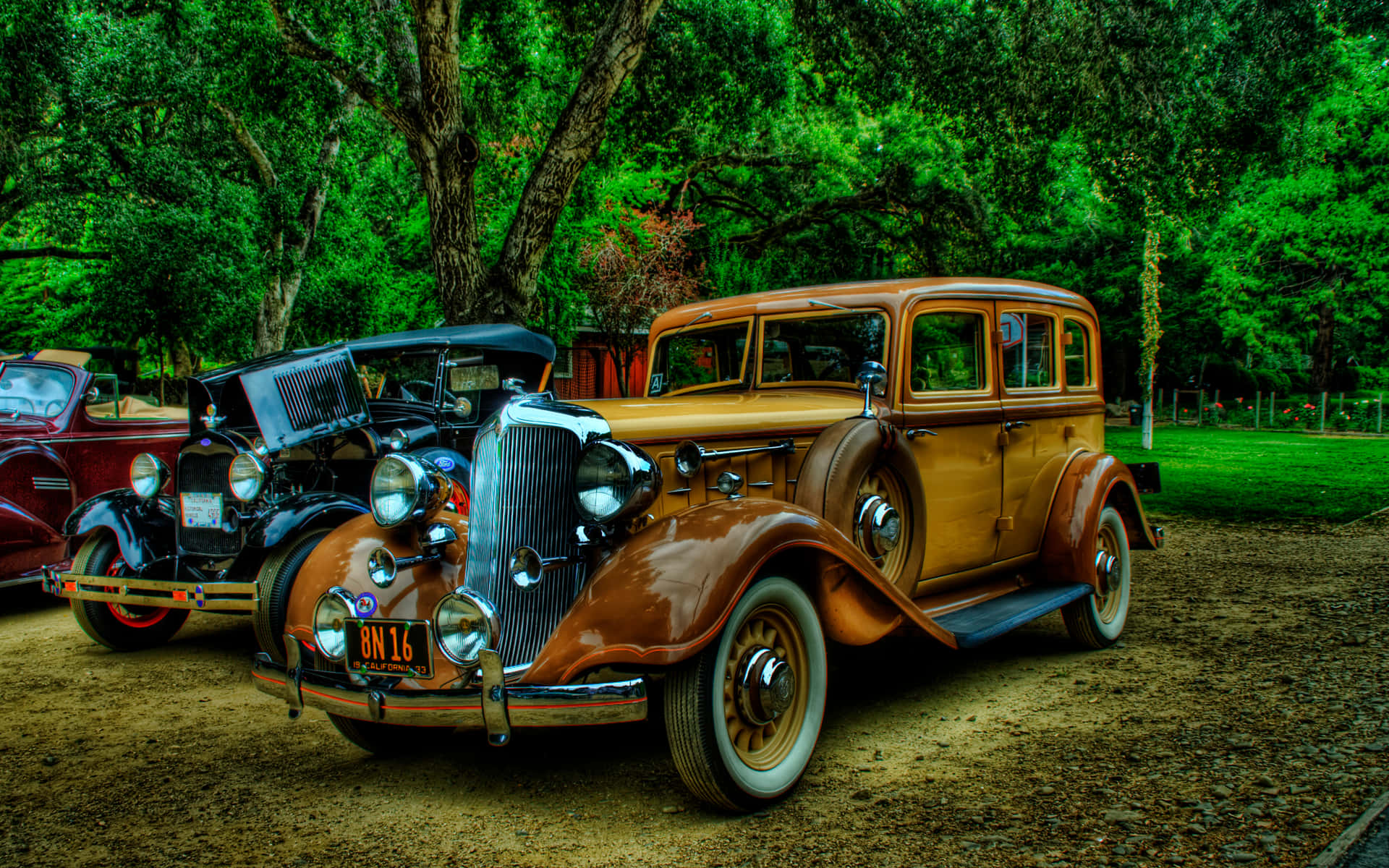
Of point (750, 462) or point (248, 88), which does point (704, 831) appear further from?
point (248, 88)

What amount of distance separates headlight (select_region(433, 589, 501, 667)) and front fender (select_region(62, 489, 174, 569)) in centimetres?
347

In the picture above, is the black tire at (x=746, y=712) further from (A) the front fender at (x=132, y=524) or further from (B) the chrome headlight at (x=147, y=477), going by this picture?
(B) the chrome headlight at (x=147, y=477)

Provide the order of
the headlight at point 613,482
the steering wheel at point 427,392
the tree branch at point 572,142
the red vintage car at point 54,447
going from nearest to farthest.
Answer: the headlight at point 613,482 < the red vintage car at point 54,447 < the steering wheel at point 427,392 < the tree branch at point 572,142

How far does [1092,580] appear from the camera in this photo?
16.8 feet

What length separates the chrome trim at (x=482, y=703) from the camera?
2.86 m

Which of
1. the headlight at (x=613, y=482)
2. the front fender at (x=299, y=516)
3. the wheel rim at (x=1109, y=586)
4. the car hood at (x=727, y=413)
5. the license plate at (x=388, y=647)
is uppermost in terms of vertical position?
the car hood at (x=727, y=413)

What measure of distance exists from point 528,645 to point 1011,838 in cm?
169

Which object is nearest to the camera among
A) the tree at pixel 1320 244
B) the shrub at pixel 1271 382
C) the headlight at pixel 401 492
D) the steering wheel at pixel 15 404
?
the headlight at pixel 401 492

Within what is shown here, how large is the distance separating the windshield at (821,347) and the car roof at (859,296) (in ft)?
0.22

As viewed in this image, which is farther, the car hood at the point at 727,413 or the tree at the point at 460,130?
the tree at the point at 460,130

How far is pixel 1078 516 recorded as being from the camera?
16.7 feet

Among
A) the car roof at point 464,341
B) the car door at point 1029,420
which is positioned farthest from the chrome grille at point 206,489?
the car door at point 1029,420

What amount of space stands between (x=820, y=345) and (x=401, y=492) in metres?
2.19

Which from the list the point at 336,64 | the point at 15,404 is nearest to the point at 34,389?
the point at 15,404
